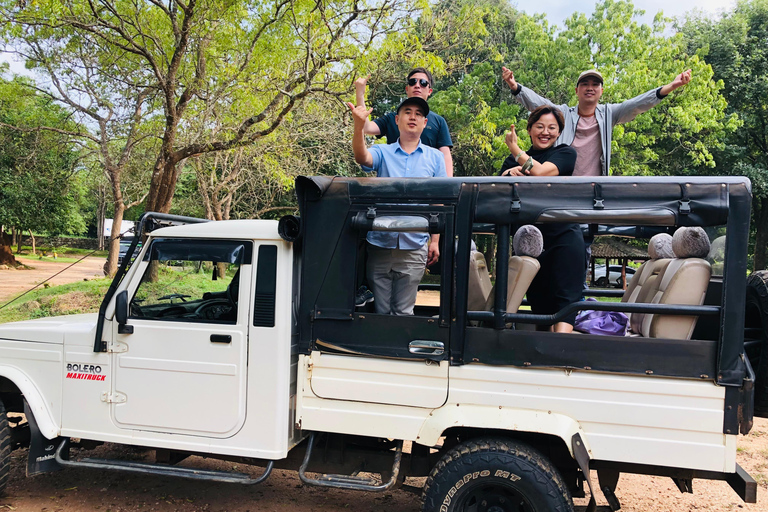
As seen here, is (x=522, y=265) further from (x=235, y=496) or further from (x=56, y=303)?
(x=56, y=303)

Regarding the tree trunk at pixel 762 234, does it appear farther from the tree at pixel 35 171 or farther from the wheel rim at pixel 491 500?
the tree at pixel 35 171

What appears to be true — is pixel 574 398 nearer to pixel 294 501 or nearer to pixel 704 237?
pixel 704 237

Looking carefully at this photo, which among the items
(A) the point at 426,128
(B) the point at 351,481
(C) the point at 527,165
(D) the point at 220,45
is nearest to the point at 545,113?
A: (C) the point at 527,165

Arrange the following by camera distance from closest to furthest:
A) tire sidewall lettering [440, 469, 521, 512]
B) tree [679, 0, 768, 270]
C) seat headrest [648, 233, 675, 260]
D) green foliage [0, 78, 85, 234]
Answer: tire sidewall lettering [440, 469, 521, 512] < seat headrest [648, 233, 675, 260] < green foliage [0, 78, 85, 234] < tree [679, 0, 768, 270]

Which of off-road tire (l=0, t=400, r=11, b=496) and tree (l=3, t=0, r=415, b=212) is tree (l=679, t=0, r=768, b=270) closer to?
tree (l=3, t=0, r=415, b=212)

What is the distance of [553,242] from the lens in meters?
3.60

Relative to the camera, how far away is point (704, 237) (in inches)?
126

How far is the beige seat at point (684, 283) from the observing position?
10.1ft

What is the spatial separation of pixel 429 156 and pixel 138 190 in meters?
22.5

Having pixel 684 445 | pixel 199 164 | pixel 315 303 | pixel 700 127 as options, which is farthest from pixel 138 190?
pixel 684 445

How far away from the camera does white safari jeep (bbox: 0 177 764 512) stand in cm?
293

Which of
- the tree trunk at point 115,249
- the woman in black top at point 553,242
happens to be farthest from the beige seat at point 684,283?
the tree trunk at point 115,249

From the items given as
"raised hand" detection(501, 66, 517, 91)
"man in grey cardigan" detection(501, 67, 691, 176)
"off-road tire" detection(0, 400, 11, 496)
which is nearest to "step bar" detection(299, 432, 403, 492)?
"off-road tire" detection(0, 400, 11, 496)

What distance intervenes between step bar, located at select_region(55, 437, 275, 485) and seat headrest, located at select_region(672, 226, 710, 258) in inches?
108
